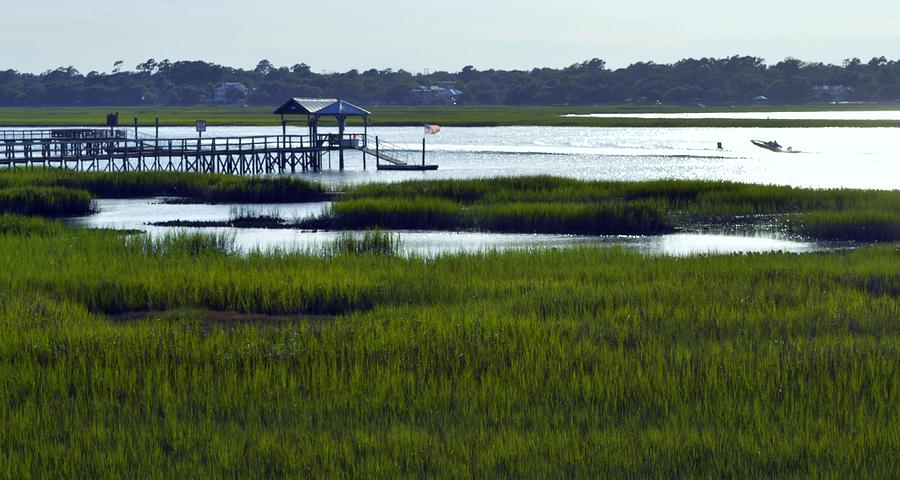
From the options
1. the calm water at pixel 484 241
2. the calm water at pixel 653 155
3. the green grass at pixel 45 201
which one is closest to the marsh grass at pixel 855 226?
the calm water at pixel 484 241

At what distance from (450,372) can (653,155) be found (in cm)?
7937

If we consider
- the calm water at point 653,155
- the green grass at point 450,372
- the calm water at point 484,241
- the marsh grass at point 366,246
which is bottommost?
the calm water at point 653,155

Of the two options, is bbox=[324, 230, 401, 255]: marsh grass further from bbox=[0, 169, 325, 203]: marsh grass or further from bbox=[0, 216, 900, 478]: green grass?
bbox=[0, 169, 325, 203]: marsh grass

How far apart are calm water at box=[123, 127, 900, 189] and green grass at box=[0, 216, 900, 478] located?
37146 mm

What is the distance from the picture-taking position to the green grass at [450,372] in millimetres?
A: 10711

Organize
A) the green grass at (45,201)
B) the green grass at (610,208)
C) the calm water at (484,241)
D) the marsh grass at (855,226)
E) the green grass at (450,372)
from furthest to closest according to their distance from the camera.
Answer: the green grass at (45,201) → the green grass at (610,208) → the marsh grass at (855,226) → the calm water at (484,241) → the green grass at (450,372)

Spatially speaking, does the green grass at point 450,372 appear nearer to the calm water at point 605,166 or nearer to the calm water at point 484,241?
the calm water at point 484,241

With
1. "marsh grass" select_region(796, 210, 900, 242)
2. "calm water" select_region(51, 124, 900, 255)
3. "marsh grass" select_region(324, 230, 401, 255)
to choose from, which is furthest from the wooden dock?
"marsh grass" select_region(796, 210, 900, 242)

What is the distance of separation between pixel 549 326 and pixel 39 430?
22.3 ft

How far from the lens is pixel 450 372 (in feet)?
46.2

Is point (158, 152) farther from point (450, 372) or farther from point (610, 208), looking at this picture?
point (450, 372)

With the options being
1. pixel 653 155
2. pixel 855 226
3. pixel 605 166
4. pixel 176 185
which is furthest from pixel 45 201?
pixel 653 155

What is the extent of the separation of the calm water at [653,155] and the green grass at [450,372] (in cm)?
3715

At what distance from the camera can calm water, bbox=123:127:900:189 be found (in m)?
63.9
